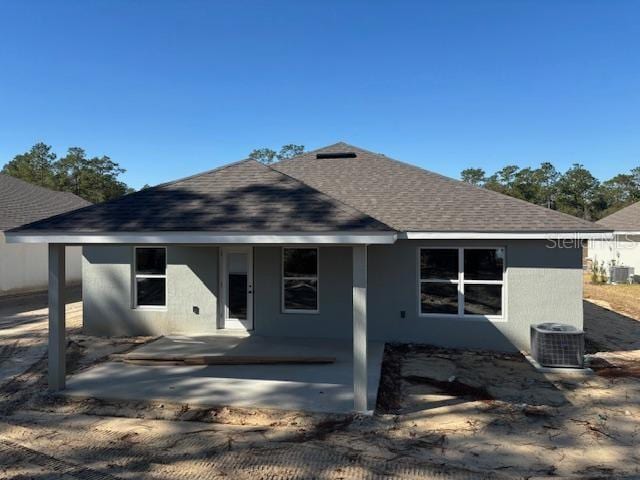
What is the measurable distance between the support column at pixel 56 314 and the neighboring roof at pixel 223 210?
525mm

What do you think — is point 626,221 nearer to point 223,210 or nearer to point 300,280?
point 300,280

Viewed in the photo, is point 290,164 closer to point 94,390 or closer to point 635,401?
point 94,390

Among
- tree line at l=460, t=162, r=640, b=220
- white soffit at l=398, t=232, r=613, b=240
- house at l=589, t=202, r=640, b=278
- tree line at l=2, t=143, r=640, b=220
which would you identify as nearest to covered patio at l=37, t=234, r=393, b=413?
white soffit at l=398, t=232, r=613, b=240

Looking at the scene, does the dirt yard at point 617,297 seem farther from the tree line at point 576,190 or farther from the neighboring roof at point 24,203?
the tree line at point 576,190

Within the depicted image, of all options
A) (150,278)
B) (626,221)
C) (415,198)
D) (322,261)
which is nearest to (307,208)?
(322,261)

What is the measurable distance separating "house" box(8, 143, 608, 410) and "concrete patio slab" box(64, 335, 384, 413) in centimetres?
72

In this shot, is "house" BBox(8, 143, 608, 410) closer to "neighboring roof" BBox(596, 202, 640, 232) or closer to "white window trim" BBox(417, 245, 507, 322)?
"white window trim" BBox(417, 245, 507, 322)

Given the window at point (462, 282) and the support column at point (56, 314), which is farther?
the window at point (462, 282)

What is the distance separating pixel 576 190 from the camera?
68188 millimetres

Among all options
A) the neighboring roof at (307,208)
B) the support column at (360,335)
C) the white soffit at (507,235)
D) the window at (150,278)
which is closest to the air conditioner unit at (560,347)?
the white soffit at (507,235)

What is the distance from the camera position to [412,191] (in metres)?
10.9

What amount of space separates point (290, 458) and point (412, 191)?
7672 mm

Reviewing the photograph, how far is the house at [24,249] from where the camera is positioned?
18998 mm

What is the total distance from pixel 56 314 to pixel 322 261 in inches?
209
